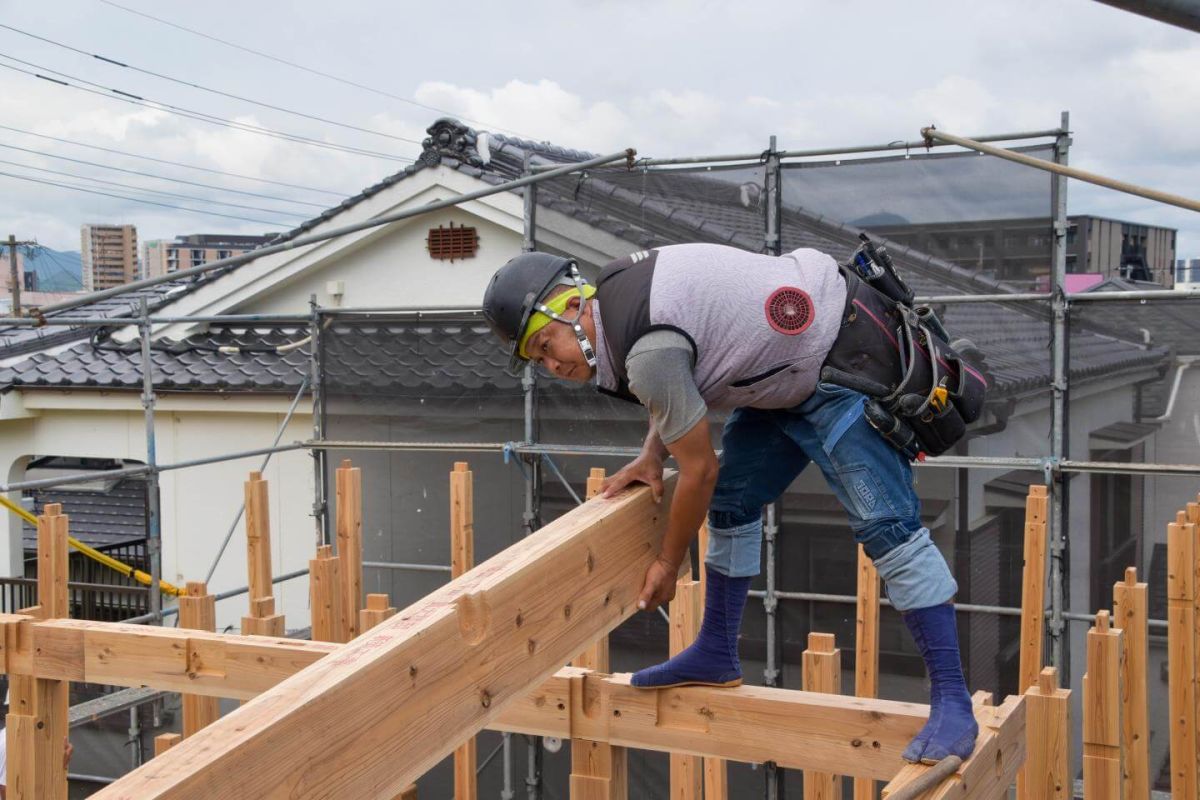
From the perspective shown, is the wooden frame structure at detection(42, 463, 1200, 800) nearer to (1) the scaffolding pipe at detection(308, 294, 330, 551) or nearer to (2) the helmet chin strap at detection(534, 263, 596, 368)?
(2) the helmet chin strap at detection(534, 263, 596, 368)

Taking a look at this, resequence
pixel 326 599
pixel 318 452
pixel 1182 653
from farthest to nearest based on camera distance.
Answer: pixel 318 452 < pixel 326 599 < pixel 1182 653

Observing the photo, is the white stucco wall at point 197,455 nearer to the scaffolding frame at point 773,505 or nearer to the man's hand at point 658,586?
the scaffolding frame at point 773,505

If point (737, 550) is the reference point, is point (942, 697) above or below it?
below

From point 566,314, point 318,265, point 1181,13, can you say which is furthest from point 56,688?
point 318,265

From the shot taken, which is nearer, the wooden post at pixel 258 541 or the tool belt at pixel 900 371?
the tool belt at pixel 900 371

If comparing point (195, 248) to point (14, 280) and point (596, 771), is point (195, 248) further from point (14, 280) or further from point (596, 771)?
point (596, 771)

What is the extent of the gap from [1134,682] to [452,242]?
607 cm

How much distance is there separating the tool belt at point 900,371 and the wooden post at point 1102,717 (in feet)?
3.48

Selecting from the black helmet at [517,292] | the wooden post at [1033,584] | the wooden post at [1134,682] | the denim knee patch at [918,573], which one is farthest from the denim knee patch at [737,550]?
the wooden post at [1033,584]

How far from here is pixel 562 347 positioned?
2.41 metres

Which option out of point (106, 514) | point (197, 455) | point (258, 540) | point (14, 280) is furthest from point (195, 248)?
point (258, 540)

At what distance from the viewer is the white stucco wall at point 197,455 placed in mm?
9008

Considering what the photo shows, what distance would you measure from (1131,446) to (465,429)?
3.99 metres

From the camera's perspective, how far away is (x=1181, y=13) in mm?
859
